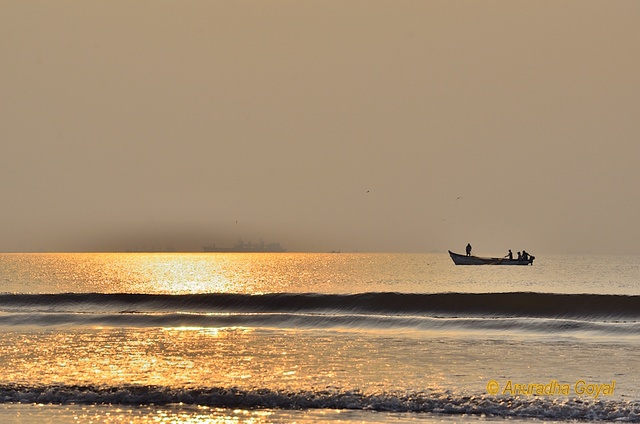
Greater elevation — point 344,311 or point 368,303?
point 368,303

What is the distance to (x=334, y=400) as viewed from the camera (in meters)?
17.3

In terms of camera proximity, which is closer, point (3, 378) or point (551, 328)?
point (3, 378)

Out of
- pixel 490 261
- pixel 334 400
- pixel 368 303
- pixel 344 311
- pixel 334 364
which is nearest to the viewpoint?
pixel 334 400

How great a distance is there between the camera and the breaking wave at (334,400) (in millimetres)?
16344

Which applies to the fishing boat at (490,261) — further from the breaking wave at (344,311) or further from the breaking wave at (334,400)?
the breaking wave at (334,400)

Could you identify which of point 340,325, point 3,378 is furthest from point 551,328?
point 3,378

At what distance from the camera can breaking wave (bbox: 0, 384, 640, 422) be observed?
16.3 metres

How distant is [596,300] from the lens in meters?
39.5

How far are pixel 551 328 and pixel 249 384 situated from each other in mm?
16818

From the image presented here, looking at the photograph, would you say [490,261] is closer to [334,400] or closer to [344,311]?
[344,311]

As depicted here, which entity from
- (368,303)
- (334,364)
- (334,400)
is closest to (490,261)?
(368,303)

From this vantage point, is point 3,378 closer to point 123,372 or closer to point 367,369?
point 123,372

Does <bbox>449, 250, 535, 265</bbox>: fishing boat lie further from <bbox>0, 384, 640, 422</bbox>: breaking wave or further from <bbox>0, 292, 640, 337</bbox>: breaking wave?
<bbox>0, 384, 640, 422</bbox>: breaking wave

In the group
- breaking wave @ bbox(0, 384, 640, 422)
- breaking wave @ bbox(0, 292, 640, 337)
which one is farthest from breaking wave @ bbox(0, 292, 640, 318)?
breaking wave @ bbox(0, 384, 640, 422)
